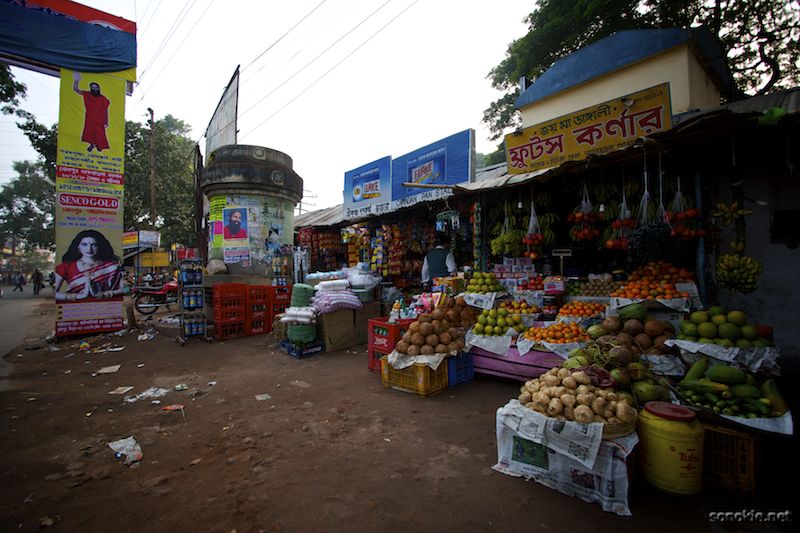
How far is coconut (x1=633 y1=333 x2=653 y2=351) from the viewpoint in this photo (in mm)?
4100

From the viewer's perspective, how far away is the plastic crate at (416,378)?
459cm

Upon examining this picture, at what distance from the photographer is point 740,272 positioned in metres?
4.50

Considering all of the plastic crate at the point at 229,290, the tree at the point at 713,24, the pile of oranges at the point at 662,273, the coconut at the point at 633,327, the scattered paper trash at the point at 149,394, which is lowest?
the scattered paper trash at the point at 149,394

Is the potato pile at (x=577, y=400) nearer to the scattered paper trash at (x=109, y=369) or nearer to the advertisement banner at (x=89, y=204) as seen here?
the scattered paper trash at (x=109, y=369)

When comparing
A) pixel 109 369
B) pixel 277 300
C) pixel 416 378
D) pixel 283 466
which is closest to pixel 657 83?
pixel 416 378

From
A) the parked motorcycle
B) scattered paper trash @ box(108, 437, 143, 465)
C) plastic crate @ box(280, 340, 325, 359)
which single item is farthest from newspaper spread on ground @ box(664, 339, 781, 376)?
the parked motorcycle

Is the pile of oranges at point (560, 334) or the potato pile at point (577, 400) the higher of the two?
the pile of oranges at point (560, 334)

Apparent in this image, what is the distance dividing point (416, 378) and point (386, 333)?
1.04 meters

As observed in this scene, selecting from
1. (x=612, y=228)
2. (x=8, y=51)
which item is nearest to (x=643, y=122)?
(x=612, y=228)

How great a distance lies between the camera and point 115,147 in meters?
9.29

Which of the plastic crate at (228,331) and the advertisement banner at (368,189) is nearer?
the plastic crate at (228,331)

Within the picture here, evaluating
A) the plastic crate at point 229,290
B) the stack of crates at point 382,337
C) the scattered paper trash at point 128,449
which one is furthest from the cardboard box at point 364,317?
the scattered paper trash at point 128,449

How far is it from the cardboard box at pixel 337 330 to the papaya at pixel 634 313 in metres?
5.04

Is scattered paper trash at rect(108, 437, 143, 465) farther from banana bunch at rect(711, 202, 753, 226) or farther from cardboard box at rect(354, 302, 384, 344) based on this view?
banana bunch at rect(711, 202, 753, 226)
